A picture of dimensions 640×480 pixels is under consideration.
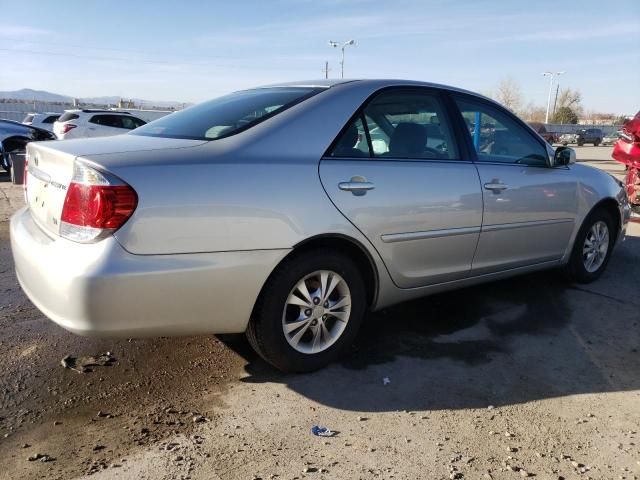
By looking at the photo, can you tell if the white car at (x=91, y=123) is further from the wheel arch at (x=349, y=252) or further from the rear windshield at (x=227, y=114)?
the wheel arch at (x=349, y=252)

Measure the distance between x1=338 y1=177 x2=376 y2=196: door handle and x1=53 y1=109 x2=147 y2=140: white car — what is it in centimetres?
1436

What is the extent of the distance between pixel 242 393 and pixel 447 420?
1084 millimetres

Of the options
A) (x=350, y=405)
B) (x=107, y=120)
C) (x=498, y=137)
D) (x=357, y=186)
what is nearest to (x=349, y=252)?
(x=357, y=186)

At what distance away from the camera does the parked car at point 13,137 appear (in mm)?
11742

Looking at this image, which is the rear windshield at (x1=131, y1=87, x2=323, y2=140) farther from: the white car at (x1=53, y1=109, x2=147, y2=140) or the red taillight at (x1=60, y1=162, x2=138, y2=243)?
the white car at (x1=53, y1=109, x2=147, y2=140)

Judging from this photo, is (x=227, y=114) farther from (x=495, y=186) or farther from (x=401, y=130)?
(x=495, y=186)

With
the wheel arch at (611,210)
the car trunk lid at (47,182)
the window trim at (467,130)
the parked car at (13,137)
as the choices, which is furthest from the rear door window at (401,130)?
the parked car at (13,137)

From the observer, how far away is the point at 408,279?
3.39 metres

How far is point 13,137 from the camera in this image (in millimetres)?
11914

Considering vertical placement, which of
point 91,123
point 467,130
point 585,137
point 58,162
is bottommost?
point 585,137

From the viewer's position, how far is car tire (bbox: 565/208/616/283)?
4.66 meters

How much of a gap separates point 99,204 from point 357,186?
1355 millimetres

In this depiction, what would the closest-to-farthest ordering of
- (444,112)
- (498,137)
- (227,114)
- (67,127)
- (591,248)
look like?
(227,114) → (444,112) → (498,137) → (591,248) → (67,127)

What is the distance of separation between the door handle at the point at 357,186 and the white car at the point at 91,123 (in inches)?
565
